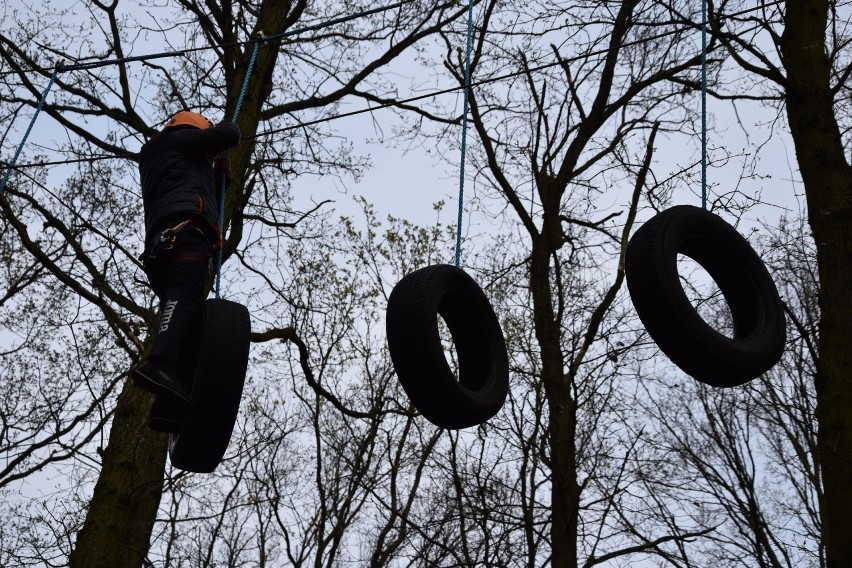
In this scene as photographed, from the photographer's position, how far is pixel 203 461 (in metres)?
4.00

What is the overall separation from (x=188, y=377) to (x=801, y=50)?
5.06m

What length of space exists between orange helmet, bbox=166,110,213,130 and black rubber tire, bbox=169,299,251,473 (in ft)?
3.44

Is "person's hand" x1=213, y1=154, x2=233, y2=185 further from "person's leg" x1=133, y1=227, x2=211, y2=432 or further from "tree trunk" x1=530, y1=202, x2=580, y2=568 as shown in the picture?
"tree trunk" x1=530, y1=202, x2=580, y2=568

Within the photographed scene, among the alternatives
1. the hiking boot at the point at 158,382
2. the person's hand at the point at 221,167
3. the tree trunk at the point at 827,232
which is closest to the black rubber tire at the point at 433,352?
the hiking boot at the point at 158,382

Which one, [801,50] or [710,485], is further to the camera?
[710,485]

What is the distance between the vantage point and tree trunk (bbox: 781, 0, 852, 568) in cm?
505

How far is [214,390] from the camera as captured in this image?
3.85m

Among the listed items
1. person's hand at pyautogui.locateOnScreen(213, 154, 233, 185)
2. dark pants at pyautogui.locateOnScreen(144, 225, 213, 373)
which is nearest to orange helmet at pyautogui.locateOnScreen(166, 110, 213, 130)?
person's hand at pyautogui.locateOnScreen(213, 154, 233, 185)

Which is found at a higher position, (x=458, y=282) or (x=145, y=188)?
(x=145, y=188)

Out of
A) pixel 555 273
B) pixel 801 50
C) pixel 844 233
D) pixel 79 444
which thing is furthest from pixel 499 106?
pixel 79 444

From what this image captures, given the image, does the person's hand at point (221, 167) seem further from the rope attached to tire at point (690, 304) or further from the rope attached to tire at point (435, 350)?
the rope attached to tire at point (690, 304)

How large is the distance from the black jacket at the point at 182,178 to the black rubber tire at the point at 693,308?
207cm

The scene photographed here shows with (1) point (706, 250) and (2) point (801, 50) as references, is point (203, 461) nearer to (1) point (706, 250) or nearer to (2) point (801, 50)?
(1) point (706, 250)

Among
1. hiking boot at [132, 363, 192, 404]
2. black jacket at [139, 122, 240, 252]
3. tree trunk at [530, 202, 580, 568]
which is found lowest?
hiking boot at [132, 363, 192, 404]
